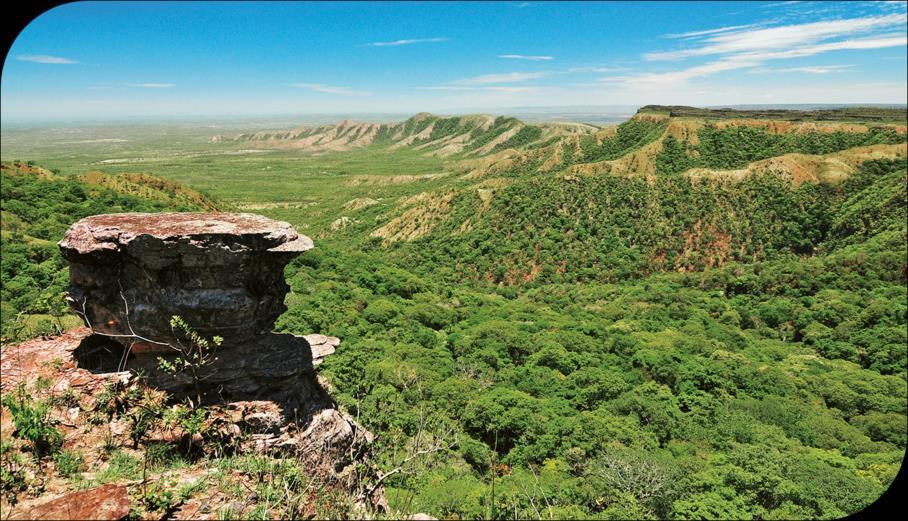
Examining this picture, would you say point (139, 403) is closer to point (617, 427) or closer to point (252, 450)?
point (252, 450)

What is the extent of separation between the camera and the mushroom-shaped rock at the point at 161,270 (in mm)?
7391

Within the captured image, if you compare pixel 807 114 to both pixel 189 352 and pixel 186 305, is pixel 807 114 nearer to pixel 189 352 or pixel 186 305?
pixel 186 305

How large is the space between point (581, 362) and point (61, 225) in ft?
93.5

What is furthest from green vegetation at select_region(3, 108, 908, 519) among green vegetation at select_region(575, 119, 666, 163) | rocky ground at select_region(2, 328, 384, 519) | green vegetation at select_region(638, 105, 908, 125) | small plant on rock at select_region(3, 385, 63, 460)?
green vegetation at select_region(638, 105, 908, 125)

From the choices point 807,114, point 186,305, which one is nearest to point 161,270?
point 186,305

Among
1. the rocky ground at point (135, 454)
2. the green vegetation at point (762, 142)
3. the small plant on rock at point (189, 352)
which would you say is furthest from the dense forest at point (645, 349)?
the green vegetation at point (762, 142)

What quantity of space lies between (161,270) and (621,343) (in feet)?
76.4

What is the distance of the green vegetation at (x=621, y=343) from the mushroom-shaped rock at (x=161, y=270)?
87cm

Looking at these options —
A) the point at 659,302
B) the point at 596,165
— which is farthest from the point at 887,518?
the point at 596,165

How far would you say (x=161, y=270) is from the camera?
7730 millimetres

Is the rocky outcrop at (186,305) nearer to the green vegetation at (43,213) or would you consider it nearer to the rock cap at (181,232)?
the rock cap at (181,232)

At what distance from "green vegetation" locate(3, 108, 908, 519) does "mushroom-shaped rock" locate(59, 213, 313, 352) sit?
871 millimetres

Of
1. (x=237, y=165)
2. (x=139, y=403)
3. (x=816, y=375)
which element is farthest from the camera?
(x=237, y=165)

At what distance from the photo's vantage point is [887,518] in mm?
3076
